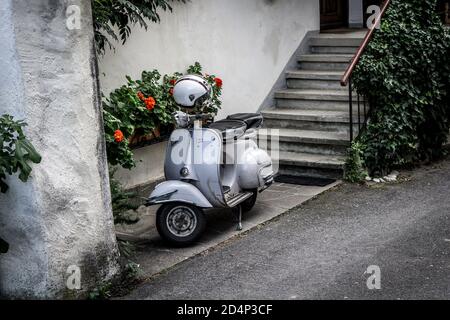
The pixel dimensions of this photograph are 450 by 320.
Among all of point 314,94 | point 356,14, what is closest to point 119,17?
point 314,94

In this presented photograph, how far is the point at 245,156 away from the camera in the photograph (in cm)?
790

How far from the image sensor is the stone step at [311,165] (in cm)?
968

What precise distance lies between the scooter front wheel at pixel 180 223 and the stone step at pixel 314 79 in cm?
444

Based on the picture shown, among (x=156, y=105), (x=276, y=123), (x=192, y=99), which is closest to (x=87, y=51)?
(x=192, y=99)

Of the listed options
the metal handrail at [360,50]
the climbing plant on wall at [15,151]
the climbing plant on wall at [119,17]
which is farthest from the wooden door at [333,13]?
the climbing plant on wall at [15,151]

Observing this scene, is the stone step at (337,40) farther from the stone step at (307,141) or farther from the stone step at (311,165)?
the stone step at (311,165)

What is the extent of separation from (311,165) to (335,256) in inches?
Answer: 115

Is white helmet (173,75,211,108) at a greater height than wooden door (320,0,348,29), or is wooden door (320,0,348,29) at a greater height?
wooden door (320,0,348,29)

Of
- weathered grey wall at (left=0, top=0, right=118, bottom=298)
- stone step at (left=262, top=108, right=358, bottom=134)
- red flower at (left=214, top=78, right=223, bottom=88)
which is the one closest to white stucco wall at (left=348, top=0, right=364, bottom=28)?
stone step at (left=262, top=108, right=358, bottom=134)

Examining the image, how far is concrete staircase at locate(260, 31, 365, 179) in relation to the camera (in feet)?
32.6

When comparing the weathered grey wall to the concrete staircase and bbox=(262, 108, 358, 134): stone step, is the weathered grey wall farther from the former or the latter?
bbox=(262, 108, 358, 134): stone step

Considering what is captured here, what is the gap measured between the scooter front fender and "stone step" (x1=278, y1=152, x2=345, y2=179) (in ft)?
9.42

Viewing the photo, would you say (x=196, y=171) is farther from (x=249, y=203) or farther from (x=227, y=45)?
(x=227, y=45)

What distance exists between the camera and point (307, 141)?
1016cm
